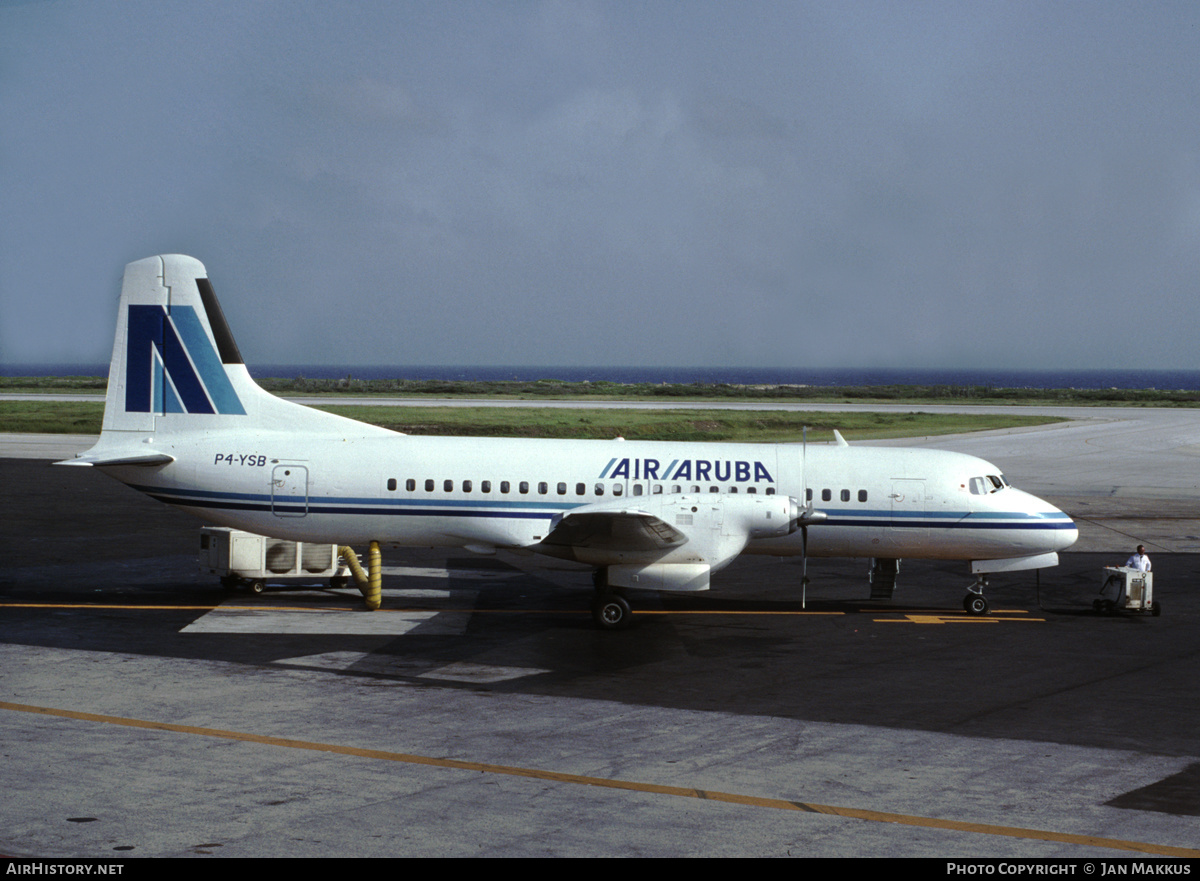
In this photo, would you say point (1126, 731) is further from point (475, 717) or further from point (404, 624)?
point (404, 624)

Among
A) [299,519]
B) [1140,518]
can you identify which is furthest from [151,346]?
[1140,518]

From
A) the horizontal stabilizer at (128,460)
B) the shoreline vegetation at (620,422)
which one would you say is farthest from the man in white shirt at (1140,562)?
the shoreline vegetation at (620,422)

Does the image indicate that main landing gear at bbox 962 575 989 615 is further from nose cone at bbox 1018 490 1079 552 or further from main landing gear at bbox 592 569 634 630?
main landing gear at bbox 592 569 634 630

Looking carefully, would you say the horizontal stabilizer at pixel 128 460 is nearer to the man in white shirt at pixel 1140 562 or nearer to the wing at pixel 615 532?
the wing at pixel 615 532

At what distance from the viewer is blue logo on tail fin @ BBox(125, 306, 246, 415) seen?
23.3 meters

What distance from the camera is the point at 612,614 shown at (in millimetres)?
21281

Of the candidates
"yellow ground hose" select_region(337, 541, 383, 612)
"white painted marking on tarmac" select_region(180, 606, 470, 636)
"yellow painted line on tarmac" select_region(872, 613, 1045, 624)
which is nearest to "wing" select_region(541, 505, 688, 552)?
"white painted marking on tarmac" select_region(180, 606, 470, 636)

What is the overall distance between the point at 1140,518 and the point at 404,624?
29.1 m

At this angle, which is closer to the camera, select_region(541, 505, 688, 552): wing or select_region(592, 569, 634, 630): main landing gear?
select_region(541, 505, 688, 552): wing

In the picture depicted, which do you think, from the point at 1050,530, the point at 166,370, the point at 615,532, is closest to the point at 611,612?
the point at 615,532

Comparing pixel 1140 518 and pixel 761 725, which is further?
pixel 1140 518

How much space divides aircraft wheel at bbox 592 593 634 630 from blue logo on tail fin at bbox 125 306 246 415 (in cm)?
910

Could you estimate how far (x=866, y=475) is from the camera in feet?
76.1

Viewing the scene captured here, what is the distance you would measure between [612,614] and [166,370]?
1094 centimetres
